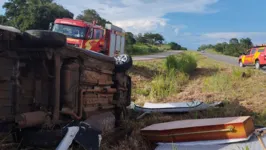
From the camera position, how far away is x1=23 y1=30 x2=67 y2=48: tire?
3.82m

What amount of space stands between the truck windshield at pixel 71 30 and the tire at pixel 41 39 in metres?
10.5

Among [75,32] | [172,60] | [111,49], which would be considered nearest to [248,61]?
[172,60]

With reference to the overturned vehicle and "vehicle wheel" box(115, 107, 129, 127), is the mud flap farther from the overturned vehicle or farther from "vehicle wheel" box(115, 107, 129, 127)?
"vehicle wheel" box(115, 107, 129, 127)

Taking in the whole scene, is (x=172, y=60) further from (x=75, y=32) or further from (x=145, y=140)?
(x=145, y=140)

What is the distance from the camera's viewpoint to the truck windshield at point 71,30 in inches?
565

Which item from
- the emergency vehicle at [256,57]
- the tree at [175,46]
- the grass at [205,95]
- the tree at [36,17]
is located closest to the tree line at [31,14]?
the tree at [36,17]

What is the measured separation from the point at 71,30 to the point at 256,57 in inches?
456

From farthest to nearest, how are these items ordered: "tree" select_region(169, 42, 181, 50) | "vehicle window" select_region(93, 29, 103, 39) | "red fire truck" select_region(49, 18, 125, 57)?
1. "tree" select_region(169, 42, 181, 50)
2. "vehicle window" select_region(93, 29, 103, 39)
3. "red fire truck" select_region(49, 18, 125, 57)

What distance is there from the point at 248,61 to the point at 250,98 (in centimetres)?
1327

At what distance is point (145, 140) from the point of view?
5.14 metres

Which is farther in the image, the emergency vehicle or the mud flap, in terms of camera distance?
the emergency vehicle

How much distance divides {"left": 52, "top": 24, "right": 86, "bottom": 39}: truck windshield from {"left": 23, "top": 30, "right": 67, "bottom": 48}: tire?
10.5 m

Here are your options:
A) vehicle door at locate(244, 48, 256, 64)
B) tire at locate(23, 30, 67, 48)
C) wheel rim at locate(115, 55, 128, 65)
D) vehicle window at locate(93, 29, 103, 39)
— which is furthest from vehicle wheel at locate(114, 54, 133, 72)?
vehicle door at locate(244, 48, 256, 64)

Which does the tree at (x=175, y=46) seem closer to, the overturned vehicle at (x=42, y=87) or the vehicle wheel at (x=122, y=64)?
the vehicle wheel at (x=122, y=64)
